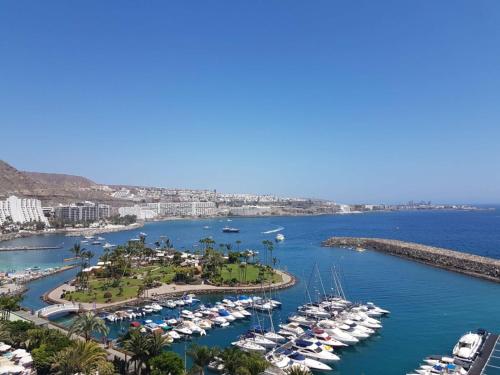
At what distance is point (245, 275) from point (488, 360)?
110ft

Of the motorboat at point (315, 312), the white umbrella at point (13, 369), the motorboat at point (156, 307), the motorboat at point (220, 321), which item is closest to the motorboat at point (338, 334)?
the motorboat at point (315, 312)

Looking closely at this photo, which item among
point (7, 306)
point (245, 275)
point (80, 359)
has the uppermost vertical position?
point (80, 359)

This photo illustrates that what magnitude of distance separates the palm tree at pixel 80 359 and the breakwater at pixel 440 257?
190 ft

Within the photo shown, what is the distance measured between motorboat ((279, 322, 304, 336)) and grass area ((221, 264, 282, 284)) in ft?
56.0

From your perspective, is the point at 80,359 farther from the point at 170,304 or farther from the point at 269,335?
the point at 170,304

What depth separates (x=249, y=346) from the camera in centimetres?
3206

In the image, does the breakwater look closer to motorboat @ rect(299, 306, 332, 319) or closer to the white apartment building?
motorboat @ rect(299, 306, 332, 319)

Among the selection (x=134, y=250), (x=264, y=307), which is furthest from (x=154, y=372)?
(x=134, y=250)

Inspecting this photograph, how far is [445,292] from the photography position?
171 ft

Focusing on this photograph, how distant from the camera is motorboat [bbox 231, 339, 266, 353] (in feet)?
104

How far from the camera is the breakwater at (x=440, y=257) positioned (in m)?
62.9

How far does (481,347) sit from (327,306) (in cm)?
1556

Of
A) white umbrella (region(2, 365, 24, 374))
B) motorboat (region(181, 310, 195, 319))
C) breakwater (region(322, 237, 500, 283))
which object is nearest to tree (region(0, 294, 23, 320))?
white umbrella (region(2, 365, 24, 374))

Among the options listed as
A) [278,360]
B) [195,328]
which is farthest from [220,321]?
[278,360]
